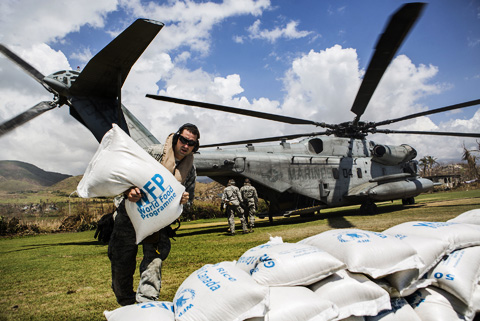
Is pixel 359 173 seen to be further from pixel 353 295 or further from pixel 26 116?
pixel 26 116

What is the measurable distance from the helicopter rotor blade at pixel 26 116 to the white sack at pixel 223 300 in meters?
5.89

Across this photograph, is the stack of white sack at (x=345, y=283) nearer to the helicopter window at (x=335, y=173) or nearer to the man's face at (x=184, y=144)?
the man's face at (x=184, y=144)

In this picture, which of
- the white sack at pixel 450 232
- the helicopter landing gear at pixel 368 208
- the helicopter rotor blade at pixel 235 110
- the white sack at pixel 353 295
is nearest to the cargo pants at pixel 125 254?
the white sack at pixel 353 295

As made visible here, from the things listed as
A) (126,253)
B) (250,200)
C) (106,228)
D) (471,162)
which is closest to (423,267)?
(126,253)

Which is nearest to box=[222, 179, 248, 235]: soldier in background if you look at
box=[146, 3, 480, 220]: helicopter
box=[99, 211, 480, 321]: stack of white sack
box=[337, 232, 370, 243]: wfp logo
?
box=[146, 3, 480, 220]: helicopter

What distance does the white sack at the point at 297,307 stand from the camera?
6.20 feet

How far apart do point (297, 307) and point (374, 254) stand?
2.76 feet

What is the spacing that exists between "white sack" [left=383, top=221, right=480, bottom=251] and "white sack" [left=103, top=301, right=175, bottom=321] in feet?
7.86

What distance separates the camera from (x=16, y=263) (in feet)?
22.8

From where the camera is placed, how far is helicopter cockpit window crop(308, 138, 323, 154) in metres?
12.0

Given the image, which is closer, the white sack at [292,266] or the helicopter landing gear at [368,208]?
the white sack at [292,266]

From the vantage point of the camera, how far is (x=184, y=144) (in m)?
2.64

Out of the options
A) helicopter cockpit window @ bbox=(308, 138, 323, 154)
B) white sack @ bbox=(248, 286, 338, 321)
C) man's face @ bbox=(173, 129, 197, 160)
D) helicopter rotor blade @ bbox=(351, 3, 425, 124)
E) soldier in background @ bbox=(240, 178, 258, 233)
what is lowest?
soldier in background @ bbox=(240, 178, 258, 233)

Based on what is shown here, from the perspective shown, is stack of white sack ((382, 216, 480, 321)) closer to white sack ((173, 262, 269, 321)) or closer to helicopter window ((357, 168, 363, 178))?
white sack ((173, 262, 269, 321))
